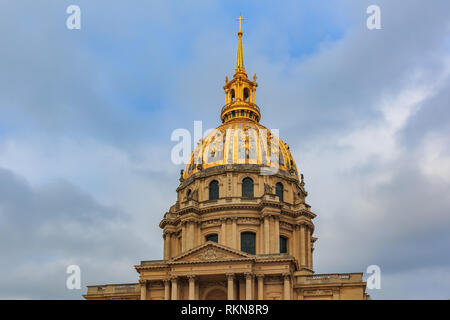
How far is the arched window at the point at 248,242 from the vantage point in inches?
2756

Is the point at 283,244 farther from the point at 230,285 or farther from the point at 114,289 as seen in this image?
the point at 114,289

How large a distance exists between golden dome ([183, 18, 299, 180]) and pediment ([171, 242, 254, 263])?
53.7 feet

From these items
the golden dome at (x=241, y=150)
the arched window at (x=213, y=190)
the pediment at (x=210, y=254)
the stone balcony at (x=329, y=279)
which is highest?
the golden dome at (x=241, y=150)

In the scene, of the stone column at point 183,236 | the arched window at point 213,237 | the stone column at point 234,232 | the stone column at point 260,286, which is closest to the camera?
the stone column at point 260,286

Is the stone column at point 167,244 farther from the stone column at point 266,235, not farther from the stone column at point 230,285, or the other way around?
the stone column at point 230,285

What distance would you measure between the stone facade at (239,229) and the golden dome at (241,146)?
138mm

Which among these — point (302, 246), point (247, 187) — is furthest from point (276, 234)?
point (247, 187)

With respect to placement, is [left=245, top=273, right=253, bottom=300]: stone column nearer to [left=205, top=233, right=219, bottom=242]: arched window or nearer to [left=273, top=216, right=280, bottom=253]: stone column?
[left=273, top=216, right=280, bottom=253]: stone column

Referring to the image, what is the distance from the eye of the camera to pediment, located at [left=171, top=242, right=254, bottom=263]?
60312 mm

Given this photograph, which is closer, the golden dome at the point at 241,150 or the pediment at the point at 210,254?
the pediment at the point at 210,254

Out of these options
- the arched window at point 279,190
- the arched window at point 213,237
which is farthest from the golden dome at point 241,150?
the arched window at point 213,237
